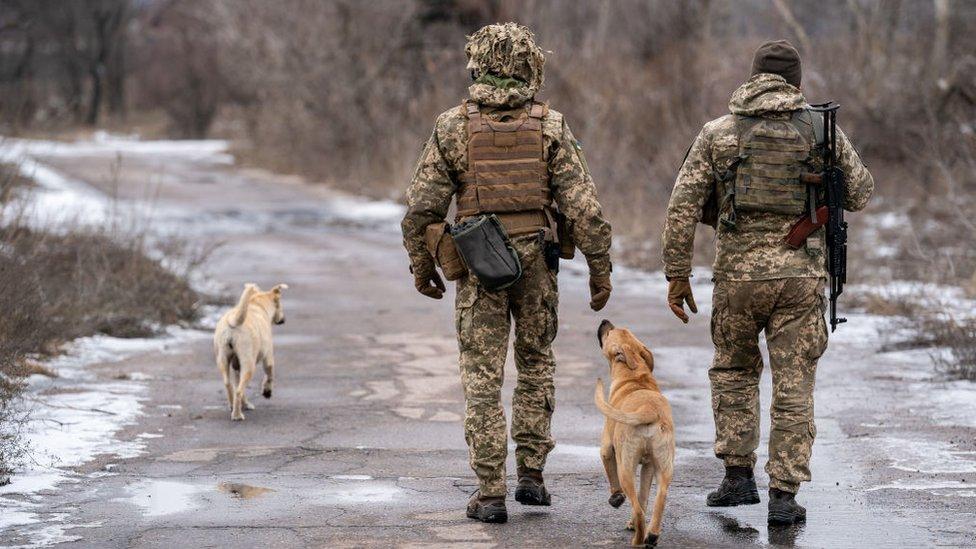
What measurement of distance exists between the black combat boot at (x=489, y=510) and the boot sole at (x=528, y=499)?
0.19 metres

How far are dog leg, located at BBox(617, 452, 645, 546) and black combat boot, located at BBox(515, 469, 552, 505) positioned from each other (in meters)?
0.76

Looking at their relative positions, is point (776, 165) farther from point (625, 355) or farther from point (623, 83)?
point (623, 83)

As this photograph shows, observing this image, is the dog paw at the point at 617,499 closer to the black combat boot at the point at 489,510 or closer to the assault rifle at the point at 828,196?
the black combat boot at the point at 489,510

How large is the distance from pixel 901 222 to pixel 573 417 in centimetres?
1318

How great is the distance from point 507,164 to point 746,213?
1084mm

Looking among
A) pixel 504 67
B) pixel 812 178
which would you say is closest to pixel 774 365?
pixel 812 178

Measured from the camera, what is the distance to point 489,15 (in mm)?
29609

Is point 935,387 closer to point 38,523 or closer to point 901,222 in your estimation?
point 38,523

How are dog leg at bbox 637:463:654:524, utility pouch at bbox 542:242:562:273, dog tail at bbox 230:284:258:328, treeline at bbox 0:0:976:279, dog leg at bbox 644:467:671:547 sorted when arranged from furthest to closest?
treeline at bbox 0:0:976:279 < dog tail at bbox 230:284:258:328 < utility pouch at bbox 542:242:562:273 < dog leg at bbox 637:463:654:524 < dog leg at bbox 644:467:671:547

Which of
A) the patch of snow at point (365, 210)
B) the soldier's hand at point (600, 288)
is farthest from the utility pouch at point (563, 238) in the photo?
the patch of snow at point (365, 210)

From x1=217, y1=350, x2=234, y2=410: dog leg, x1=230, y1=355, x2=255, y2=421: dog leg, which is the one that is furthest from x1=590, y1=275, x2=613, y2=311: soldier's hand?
x1=217, y1=350, x2=234, y2=410: dog leg

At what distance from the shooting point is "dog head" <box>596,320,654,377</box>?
18.9 ft

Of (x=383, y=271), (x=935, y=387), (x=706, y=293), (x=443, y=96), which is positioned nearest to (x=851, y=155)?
(x=935, y=387)

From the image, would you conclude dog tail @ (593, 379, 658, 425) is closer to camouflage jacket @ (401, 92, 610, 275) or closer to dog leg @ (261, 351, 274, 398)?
camouflage jacket @ (401, 92, 610, 275)
